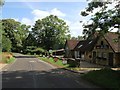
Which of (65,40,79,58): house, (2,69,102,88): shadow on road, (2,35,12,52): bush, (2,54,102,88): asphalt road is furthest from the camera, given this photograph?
(65,40,79,58): house

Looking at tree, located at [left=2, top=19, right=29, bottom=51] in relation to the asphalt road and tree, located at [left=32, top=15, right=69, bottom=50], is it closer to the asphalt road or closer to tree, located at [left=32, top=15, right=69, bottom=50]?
tree, located at [left=32, top=15, right=69, bottom=50]

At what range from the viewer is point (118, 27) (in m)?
23.7

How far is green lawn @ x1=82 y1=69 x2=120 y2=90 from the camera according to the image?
1900cm

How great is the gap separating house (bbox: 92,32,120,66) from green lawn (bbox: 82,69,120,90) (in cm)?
1722

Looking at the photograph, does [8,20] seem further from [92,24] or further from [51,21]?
[92,24]

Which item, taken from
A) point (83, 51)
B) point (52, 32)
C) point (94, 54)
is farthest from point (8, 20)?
point (94, 54)

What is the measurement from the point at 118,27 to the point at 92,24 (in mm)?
2210

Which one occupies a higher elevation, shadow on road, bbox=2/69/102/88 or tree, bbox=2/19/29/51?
tree, bbox=2/19/29/51

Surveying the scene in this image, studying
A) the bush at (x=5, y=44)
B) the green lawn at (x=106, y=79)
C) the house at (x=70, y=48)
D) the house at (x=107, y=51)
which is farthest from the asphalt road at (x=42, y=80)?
the house at (x=70, y=48)

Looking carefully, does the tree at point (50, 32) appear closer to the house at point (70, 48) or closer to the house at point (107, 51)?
the house at point (70, 48)

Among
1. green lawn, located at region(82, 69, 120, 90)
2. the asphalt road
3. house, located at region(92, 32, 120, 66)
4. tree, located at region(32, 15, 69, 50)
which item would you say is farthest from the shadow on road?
tree, located at region(32, 15, 69, 50)

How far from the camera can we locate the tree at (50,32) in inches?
3959

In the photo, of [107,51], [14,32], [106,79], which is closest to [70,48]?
[107,51]

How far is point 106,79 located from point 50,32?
80.6m
